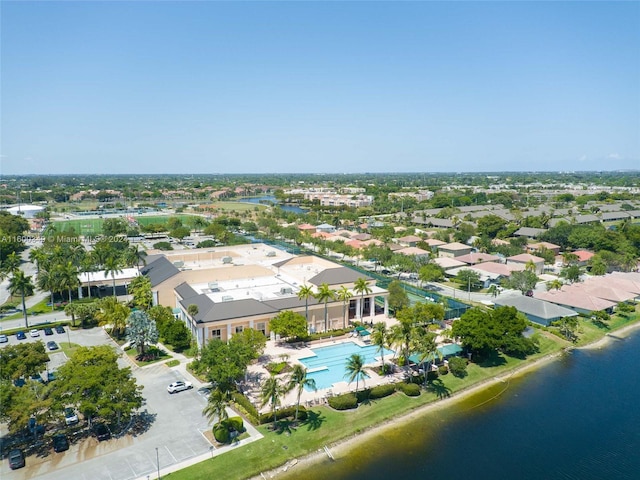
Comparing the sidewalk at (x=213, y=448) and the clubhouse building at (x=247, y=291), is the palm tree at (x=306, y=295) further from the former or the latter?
the sidewalk at (x=213, y=448)

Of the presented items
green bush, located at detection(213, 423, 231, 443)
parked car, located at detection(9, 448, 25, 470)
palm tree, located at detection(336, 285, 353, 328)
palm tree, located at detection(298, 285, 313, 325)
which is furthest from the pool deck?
parked car, located at detection(9, 448, 25, 470)

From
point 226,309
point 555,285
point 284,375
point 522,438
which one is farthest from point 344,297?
point 555,285

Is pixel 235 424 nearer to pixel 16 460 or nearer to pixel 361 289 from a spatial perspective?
pixel 16 460

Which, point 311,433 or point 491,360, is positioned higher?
point 311,433

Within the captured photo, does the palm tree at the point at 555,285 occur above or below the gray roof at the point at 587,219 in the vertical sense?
below

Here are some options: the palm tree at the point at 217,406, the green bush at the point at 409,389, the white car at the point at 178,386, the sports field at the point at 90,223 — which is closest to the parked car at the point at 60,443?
the white car at the point at 178,386

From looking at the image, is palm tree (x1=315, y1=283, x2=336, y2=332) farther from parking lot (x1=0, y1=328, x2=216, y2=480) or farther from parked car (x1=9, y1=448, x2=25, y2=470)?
parked car (x1=9, y1=448, x2=25, y2=470)
